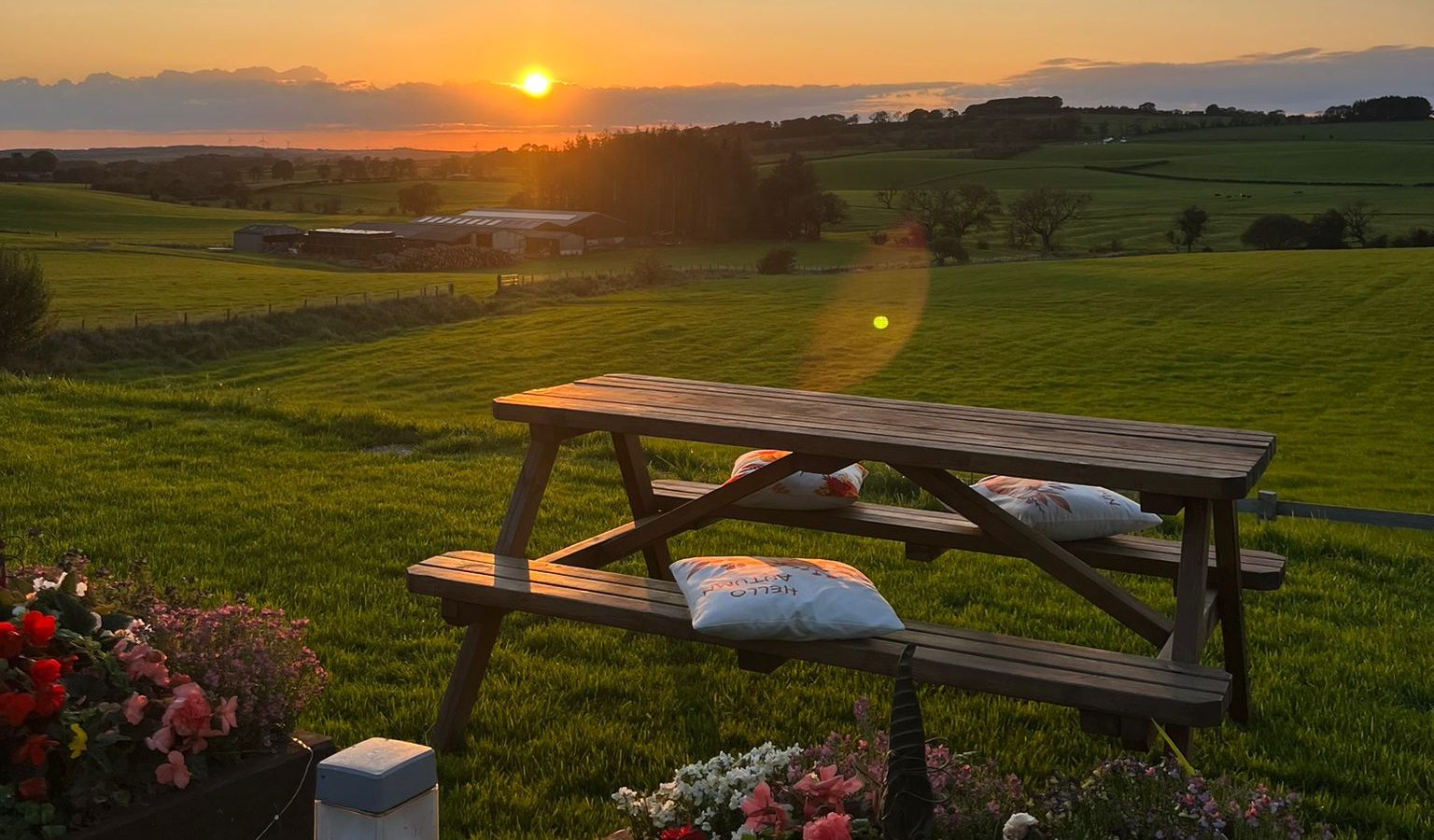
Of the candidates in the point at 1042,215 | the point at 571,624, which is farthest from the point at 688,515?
the point at 1042,215

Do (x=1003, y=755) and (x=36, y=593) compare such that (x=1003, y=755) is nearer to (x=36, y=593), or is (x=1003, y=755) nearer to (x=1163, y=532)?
(x=36, y=593)

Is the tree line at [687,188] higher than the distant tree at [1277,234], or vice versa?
the tree line at [687,188]

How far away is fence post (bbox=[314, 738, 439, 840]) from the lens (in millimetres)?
2455

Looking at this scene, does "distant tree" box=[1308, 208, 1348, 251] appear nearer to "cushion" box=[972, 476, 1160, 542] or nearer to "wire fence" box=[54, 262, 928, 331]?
"wire fence" box=[54, 262, 928, 331]

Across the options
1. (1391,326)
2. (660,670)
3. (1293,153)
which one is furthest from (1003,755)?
(1293,153)

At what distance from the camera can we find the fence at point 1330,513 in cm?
887

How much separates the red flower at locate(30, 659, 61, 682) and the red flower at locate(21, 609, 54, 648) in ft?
0.30

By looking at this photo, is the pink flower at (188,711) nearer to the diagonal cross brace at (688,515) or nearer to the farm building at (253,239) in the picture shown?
the diagonal cross brace at (688,515)

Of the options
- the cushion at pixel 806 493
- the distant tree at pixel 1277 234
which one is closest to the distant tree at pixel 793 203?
the distant tree at pixel 1277 234

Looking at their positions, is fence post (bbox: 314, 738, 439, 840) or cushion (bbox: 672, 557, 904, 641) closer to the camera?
fence post (bbox: 314, 738, 439, 840)

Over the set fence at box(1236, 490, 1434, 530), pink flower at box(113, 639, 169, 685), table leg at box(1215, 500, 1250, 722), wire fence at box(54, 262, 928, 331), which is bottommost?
wire fence at box(54, 262, 928, 331)

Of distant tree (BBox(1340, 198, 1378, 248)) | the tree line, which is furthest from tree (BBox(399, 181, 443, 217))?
distant tree (BBox(1340, 198, 1378, 248))

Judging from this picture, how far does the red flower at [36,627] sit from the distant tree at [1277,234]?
7379 cm

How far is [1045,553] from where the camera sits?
14.5 ft
